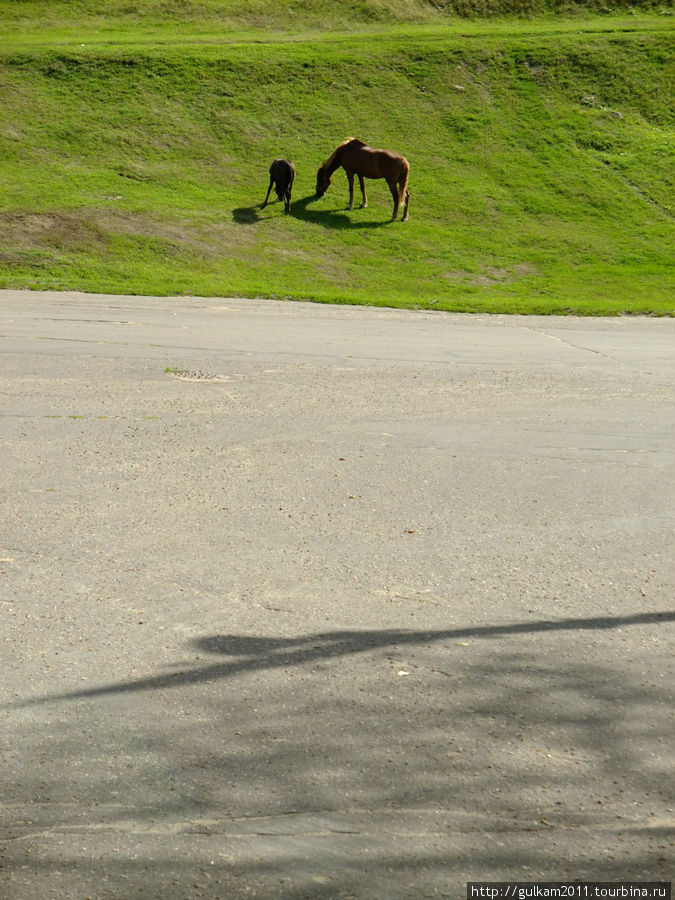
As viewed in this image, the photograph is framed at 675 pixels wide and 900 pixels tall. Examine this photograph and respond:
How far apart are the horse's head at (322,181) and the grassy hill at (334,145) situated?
277 millimetres

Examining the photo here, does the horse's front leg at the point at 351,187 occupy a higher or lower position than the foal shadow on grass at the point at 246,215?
higher

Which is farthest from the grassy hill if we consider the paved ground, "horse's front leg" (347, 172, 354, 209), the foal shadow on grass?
the paved ground

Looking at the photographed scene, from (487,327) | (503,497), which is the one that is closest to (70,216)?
(487,327)

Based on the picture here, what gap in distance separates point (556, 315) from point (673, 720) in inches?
601

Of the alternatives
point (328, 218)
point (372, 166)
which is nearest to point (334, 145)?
point (372, 166)

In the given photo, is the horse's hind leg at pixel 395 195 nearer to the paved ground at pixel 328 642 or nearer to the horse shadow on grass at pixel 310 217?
the horse shadow on grass at pixel 310 217

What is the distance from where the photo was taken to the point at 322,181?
27641mm

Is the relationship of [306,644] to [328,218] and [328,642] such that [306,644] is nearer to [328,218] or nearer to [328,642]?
[328,642]

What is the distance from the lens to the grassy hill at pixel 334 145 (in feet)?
73.0

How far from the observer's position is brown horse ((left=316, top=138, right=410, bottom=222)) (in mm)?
26406

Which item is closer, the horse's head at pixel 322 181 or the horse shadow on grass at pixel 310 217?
the horse shadow on grass at pixel 310 217

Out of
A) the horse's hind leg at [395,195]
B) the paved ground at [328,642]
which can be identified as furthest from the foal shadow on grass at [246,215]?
the paved ground at [328,642]

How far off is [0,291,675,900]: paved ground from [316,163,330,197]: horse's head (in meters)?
18.4

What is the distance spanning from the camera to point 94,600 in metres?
5.32
